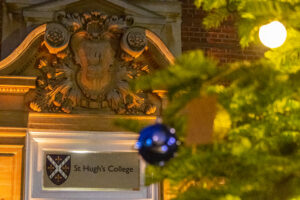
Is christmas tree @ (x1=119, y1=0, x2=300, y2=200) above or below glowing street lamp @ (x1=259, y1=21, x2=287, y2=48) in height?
below

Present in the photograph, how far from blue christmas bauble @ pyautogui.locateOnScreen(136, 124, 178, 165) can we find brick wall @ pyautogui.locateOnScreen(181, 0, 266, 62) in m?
4.08

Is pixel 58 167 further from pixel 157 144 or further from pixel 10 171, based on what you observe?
pixel 157 144

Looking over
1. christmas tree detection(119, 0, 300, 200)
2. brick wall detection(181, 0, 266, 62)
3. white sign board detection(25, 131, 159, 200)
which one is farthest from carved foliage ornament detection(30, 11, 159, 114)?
christmas tree detection(119, 0, 300, 200)

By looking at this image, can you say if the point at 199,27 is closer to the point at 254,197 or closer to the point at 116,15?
the point at 116,15

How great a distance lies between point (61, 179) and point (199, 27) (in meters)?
2.44

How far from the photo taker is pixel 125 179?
6.84 meters

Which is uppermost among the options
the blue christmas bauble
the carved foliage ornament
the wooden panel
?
the carved foliage ornament

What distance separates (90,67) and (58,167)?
115 centimetres

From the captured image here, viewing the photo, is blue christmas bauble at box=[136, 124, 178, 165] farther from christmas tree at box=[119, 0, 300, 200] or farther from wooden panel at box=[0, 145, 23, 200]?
wooden panel at box=[0, 145, 23, 200]

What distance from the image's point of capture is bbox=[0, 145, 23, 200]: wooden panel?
6473 mm

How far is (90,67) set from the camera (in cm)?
680

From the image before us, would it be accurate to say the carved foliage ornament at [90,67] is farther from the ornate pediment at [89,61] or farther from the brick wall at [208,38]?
the brick wall at [208,38]

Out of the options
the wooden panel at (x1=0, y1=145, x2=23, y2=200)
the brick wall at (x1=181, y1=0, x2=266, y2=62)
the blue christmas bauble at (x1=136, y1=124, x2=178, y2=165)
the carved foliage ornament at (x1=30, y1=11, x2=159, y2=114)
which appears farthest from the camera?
the brick wall at (x1=181, y1=0, x2=266, y2=62)

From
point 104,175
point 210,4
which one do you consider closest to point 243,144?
point 210,4
